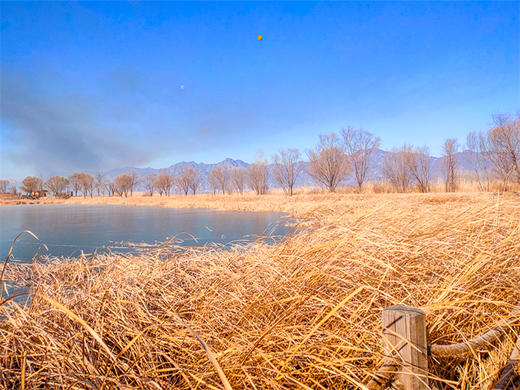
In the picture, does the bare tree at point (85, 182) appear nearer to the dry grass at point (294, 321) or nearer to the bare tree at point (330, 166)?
the bare tree at point (330, 166)

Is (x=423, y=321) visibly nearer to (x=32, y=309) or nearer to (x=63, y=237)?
(x=32, y=309)

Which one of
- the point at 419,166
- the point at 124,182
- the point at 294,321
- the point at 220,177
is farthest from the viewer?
the point at 124,182

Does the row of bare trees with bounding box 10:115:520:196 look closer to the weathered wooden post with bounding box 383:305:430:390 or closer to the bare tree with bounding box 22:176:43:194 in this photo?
the weathered wooden post with bounding box 383:305:430:390

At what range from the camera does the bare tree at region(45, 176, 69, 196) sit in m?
64.0

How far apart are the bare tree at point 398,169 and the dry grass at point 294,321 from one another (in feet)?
87.9

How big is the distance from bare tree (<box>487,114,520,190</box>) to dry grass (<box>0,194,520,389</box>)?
804 inches

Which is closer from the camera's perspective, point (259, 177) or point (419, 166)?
point (419, 166)

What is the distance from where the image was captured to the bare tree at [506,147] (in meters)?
17.1

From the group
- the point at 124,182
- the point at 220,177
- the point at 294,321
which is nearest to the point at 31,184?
the point at 124,182

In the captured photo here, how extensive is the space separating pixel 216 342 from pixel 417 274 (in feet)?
3.91

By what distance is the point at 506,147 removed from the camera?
1791cm

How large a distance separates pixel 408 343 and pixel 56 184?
265 ft

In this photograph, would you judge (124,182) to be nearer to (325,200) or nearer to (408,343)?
(325,200)

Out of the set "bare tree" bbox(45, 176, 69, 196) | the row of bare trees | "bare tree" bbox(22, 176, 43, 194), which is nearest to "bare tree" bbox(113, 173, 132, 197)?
"bare tree" bbox(45, 176, 69, 196)
